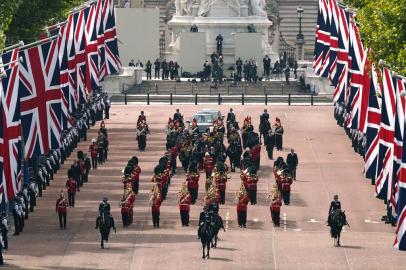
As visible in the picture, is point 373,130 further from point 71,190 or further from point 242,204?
point 71,190

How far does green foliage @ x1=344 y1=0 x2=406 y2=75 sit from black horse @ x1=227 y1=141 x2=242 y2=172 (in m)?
7.49

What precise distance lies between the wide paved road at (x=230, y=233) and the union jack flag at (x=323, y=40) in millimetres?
13917

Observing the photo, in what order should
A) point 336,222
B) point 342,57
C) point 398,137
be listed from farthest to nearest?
point 342,57 < point 336,222 < point 398,137

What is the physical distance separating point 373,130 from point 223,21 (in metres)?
63.2

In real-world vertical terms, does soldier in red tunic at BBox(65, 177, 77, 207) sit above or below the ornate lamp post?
above

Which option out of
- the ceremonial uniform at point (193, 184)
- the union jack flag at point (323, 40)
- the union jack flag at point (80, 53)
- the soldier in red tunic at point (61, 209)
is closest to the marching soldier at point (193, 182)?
the ceremonial uniform at point (193, 184)

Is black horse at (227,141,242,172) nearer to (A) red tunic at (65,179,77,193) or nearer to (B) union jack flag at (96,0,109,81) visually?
(A) red tunic at (65,179,77,193)

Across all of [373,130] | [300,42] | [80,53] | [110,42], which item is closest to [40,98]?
[373,130]

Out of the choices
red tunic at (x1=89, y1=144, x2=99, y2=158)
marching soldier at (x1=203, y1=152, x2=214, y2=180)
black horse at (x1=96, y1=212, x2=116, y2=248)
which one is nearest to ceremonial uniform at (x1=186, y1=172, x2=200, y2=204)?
marching soldier at (x1=203, y1=152, x2=214, y2=180)

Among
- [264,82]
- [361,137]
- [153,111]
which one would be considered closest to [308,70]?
[264,82]

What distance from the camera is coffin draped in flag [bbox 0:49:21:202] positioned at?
59625mm

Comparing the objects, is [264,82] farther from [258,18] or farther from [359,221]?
[359,221]

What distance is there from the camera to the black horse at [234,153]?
81.3 meters

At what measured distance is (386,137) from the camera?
209 ft
